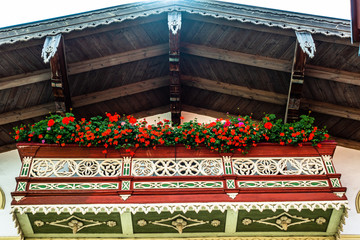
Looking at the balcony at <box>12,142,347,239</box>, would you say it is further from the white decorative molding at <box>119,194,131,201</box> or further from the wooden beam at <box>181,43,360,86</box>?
the wooden beam at <box>181,43,360,86</box>

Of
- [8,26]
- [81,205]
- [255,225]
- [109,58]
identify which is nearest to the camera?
[81,205]

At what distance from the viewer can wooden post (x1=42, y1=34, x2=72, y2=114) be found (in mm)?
9367

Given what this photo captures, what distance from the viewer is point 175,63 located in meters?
10.5

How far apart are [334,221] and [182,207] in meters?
2.92

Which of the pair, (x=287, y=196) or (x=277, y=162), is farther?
(x=277, y=162)

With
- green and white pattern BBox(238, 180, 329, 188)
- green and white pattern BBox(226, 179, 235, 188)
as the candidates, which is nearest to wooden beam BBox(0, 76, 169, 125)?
green and white pattern BBox(226, 179, 235, 188)

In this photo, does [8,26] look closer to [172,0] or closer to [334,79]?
[172,0]

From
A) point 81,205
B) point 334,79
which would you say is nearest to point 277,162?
point 334,79

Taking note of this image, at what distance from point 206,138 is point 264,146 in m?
1.15

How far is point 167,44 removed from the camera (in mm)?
10750

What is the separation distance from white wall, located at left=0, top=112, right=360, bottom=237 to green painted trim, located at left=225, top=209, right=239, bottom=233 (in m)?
2.47

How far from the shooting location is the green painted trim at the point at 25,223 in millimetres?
8438

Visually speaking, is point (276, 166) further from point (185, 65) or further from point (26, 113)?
point (26, 113)

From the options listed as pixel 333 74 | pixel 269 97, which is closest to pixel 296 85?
pixel 333 74
